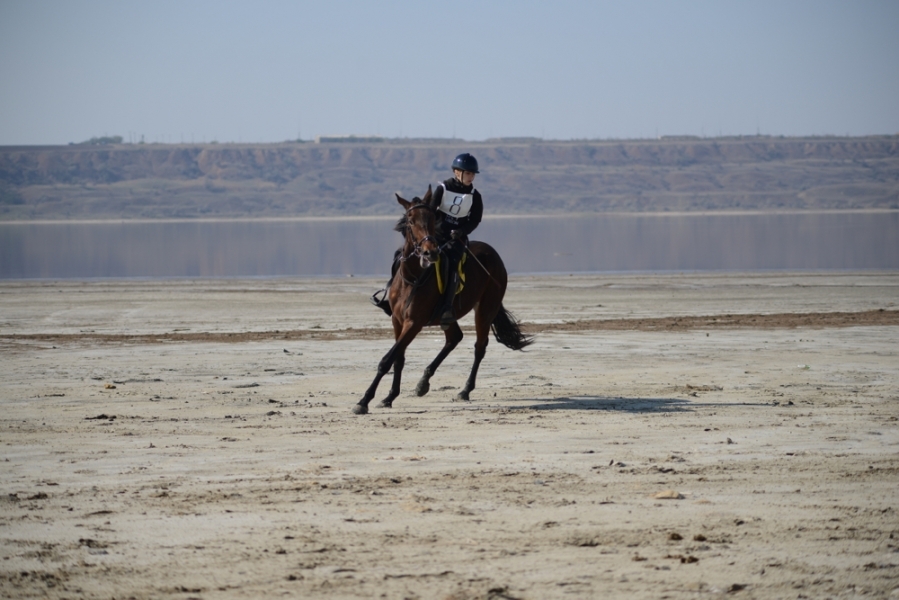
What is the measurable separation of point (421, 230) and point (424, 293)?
2.53 feet

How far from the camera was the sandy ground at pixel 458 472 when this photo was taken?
5.82 metres

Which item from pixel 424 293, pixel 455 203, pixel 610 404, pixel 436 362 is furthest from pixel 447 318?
pixel 610 404

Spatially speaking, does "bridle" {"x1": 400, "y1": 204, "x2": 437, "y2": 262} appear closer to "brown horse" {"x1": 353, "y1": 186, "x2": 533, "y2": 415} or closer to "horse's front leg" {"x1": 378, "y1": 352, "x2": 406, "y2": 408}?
"brown horse" {"x1": 353, "y1": 186, "x2": 533, "y2": 415}

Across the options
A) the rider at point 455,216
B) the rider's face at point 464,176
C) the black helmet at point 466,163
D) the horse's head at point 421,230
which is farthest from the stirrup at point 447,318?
the black helmet at point 466,163

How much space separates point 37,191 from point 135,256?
451 feet

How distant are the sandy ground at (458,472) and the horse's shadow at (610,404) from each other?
0.04 m

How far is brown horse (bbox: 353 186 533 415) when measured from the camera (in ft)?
37.1

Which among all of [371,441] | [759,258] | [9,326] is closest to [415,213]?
[371,441]

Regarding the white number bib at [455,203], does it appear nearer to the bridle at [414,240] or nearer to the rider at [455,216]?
the rider at [455,216]

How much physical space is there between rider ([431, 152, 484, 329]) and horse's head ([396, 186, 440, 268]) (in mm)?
368

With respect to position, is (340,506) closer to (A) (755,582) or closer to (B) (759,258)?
(A) (755,582)

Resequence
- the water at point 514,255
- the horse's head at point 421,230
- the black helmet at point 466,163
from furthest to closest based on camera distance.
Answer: the water at point 514,255 → the black helmet at point 466,163 → the horse's head at point 421,230

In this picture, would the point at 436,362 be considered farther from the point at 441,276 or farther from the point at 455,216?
the point at 455,216

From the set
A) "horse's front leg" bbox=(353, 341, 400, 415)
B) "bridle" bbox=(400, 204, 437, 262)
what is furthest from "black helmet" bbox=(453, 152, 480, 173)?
"horse's front leg" bbox=(353, 341, 400, 415)
